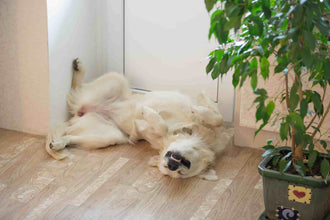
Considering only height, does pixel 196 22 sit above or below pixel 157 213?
above

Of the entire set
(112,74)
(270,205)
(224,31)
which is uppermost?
(224,31)

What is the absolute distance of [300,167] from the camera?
66.9 inches

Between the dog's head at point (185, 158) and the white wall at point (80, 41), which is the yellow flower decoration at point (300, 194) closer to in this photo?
the dog's head at point (185, 158)

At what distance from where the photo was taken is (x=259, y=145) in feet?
8.47

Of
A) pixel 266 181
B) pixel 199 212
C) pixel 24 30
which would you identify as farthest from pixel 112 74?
pixel 266 181

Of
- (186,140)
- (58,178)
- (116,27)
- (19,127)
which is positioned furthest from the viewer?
(116,27)

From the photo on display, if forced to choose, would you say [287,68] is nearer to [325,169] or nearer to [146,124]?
[325,169]

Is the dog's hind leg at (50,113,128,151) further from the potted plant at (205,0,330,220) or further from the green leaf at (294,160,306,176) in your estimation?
the green leaf at (294,160,306,176)

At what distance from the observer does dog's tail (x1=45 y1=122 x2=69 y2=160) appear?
8.03 feet

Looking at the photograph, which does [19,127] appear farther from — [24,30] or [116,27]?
[116,27]

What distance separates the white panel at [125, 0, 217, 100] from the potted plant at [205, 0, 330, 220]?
1052 mm

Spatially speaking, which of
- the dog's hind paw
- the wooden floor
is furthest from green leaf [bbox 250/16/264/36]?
the dog's hind paw

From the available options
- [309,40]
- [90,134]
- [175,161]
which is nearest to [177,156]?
[175,161]

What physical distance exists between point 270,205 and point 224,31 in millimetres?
767
